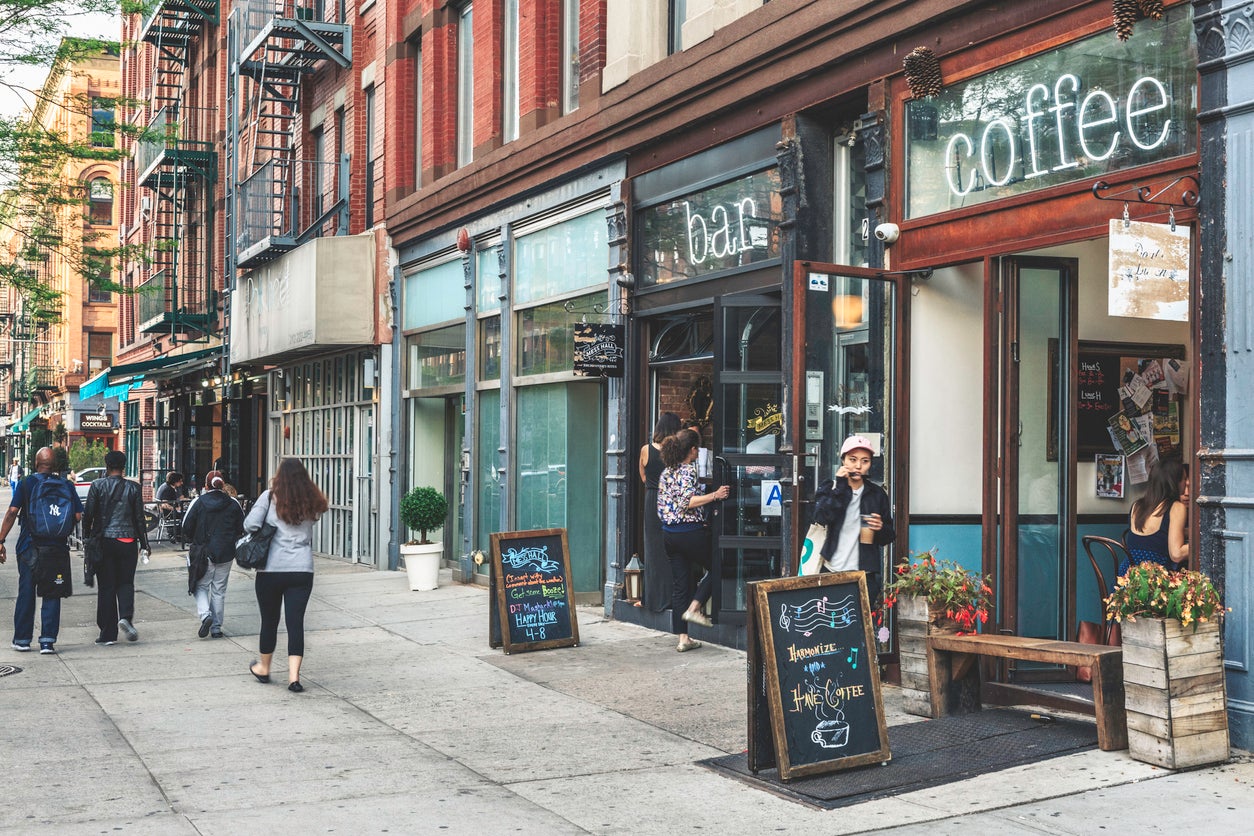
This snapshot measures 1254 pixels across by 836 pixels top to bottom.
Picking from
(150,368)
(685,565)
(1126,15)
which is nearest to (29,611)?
(685,565)

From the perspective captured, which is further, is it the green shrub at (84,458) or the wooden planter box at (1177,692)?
the green shrub at (84,458)

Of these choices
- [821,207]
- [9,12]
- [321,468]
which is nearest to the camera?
[821,207]

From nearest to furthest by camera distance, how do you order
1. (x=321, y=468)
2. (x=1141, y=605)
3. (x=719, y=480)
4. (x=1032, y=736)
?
(x=1141, y=605)
(x=1032, y=736)
(x=719, y=480)
(x=321, y=468)

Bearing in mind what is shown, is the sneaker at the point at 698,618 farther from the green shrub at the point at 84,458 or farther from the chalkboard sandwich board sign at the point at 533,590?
the green shrub at the point at 84,458

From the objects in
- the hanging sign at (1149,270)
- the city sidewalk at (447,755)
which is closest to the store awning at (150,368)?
the city sidewalk at (447,755)

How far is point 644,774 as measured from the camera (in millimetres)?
6996

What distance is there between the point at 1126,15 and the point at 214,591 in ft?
30.4

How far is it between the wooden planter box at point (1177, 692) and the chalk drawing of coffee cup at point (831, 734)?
146 centimetres

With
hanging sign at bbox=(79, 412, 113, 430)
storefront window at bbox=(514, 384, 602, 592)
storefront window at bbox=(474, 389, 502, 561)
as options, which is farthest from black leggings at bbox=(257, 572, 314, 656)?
hanging sign at bbox=(79, 412, 113, 430)

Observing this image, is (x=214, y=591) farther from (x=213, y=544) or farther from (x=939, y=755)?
(x=939, y=755)

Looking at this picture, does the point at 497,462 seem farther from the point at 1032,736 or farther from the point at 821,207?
the point at 1032,736

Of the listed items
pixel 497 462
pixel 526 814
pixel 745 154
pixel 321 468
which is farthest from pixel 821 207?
pixel 321 468

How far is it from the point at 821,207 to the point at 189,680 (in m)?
6.02

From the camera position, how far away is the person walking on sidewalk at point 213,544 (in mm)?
12633
